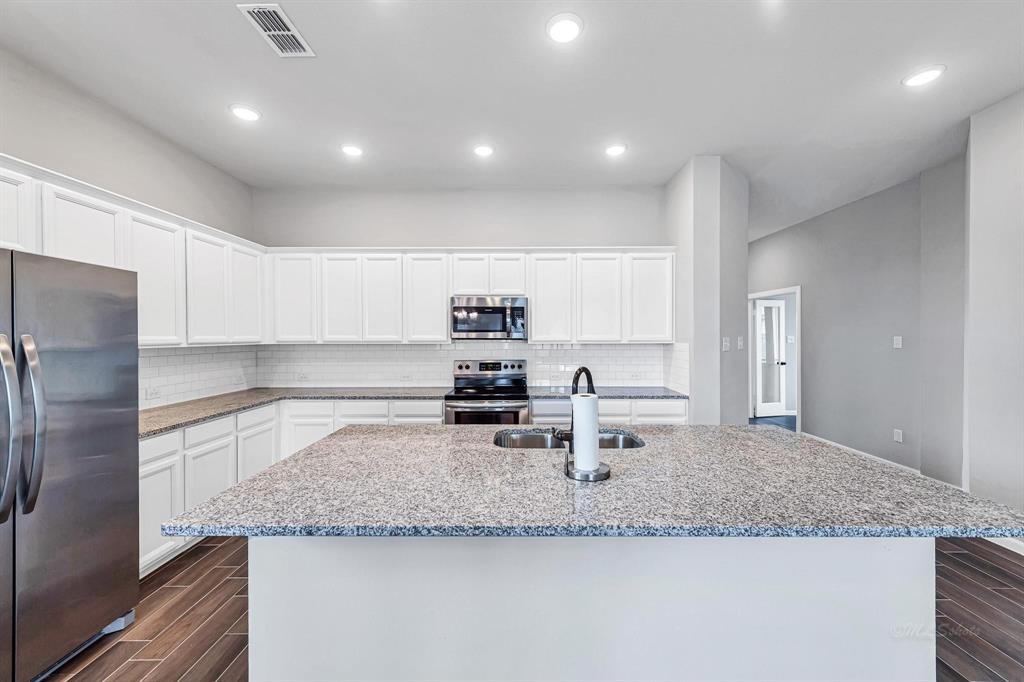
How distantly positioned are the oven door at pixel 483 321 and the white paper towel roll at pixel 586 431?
2.59 metres

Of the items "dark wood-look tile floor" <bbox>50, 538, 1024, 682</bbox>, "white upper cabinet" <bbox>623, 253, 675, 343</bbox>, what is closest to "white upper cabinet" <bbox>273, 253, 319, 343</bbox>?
"dark wood-look tile floor" <bbox>50, 538, 1024, 682</bbox>

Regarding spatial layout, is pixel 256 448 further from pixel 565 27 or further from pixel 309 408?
pixel 565 27

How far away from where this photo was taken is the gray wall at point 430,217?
4.55m

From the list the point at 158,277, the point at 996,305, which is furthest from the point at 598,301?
the point at 158,277

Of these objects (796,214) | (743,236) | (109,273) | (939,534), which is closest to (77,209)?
(109,273)

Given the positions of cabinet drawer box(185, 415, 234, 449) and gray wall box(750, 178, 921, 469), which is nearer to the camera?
cabinet drawer box(185, 415, 234, 449)

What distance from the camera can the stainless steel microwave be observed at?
4094 mm

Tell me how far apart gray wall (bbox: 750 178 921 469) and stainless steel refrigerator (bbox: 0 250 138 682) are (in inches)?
245

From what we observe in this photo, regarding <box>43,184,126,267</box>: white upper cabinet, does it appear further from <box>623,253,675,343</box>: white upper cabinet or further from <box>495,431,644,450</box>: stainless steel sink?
<box>623,253,675,343</box>: white upper cabinet

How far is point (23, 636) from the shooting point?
1.74m

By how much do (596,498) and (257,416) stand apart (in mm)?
3223

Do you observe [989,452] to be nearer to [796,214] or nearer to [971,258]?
[971,258]

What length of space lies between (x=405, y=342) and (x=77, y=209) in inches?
92.8

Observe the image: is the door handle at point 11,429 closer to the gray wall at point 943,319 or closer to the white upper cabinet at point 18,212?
the white upper cabinet at point 18,212
